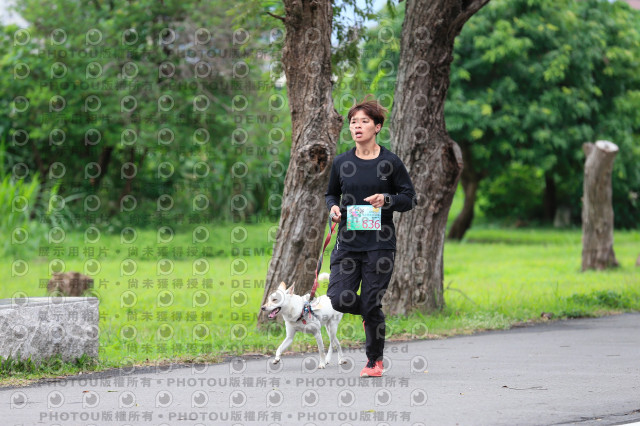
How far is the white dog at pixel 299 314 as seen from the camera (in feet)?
24.5

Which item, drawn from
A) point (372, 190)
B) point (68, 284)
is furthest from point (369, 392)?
point (68, 284)

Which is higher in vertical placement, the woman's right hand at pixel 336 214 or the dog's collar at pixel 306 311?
the woman's right hand at pixel 336 214

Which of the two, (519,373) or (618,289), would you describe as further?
(618,289)

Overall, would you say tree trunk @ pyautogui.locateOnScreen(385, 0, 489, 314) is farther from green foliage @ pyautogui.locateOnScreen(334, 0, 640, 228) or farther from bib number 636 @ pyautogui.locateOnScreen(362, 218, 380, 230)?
green foliage @ pyautogui.locateOnScreen(334, 0, 640, 228)

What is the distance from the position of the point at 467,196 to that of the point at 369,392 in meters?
22.3

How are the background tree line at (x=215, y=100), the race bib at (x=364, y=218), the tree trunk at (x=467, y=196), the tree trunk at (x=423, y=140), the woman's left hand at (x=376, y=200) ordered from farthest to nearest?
the tree trunk at (x=467, y=196)
the background tree line at (x=215, y=100)
the tree trunk at (x=423, y=140)
the race bib at (x=364, y=218)
the woman's left hand at (x=376, y=200)

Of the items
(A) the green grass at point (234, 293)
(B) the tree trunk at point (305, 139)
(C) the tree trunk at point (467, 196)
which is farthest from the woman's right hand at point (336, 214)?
(C) the tree trunk at point (467, 196)

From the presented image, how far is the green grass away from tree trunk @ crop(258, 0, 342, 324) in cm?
75

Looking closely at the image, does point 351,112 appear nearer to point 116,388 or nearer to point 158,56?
point 116,388

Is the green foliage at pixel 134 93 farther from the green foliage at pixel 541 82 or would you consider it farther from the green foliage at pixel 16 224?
the green foliage at pixel 541 82

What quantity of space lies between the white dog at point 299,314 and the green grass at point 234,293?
969 mm

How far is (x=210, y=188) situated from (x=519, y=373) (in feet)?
63.4

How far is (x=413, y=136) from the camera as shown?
10.7m

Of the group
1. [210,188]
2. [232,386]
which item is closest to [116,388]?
[232,386]
